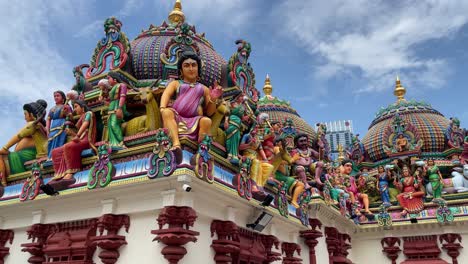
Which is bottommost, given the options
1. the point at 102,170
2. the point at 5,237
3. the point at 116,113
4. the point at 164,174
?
the point at 5,237

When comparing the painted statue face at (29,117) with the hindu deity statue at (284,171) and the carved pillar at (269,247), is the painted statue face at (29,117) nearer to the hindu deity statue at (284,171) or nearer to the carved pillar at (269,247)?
the hindu deity statue at (284,171)

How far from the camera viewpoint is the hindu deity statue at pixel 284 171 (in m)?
12.7

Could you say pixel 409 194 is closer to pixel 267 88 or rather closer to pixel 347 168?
pixel 347 168

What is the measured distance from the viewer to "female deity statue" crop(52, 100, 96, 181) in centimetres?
1036

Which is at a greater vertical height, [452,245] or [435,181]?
[435,181]

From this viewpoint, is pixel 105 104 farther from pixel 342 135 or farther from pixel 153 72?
pixel 342 135

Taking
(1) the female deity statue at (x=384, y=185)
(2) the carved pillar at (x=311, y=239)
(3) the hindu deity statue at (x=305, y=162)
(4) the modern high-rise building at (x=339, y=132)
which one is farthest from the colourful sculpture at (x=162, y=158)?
(4) the modern high-rise building at (x=339, y=132)

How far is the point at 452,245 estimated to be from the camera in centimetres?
1775

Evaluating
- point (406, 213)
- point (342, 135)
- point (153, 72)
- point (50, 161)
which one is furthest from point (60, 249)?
point (342, 135)

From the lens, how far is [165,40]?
1437cm

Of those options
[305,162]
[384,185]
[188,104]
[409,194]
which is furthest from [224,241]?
[384,185]

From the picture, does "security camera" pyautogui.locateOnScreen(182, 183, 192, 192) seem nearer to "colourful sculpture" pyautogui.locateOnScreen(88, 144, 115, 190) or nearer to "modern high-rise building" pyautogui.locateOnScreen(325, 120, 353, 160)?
"colourful sculpture" pyautogui.locateOnScreen(88, 144, 115, 190)

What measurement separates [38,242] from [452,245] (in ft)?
50.4

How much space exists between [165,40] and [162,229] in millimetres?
7708
